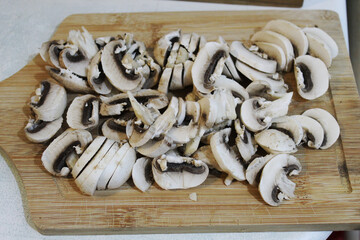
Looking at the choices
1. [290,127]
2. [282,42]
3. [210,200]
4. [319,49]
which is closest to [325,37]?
[319,49]

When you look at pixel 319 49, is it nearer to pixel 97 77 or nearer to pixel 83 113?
pixel 97 77

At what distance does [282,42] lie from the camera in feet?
8.71

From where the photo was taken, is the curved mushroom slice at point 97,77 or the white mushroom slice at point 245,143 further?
the curved mushroom slice at point 97,77

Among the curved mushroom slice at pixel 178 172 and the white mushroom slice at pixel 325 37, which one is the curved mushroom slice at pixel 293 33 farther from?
the curved mushroom slice at pixel 178 172

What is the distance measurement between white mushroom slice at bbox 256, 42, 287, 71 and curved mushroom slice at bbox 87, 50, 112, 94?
100 cm

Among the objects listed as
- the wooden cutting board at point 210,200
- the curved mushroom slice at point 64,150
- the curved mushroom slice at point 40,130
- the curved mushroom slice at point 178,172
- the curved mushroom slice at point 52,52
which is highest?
the curved mushroom slice at point 52,52

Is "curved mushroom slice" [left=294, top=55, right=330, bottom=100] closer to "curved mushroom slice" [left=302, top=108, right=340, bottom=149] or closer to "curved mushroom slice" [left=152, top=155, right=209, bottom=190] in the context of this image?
"curved mushroom slice" [left=302, top=108, right=340, bottom=149]

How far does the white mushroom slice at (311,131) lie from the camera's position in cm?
238

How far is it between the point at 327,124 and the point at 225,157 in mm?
646

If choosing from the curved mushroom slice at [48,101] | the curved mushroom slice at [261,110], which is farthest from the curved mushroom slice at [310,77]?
the curved mushroom slice at [48,101]

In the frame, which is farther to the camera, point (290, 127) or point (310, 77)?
point (310, 77)

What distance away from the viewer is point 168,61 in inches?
102

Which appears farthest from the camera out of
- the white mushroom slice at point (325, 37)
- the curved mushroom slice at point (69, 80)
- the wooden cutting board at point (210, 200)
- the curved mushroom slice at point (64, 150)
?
the white mushroom slice at point (325, 37)

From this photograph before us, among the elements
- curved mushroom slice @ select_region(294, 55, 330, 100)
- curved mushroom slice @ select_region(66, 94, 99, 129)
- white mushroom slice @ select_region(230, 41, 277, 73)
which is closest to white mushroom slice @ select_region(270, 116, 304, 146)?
curved mushroom slice @ select_region(294, 55, 330, 100)
